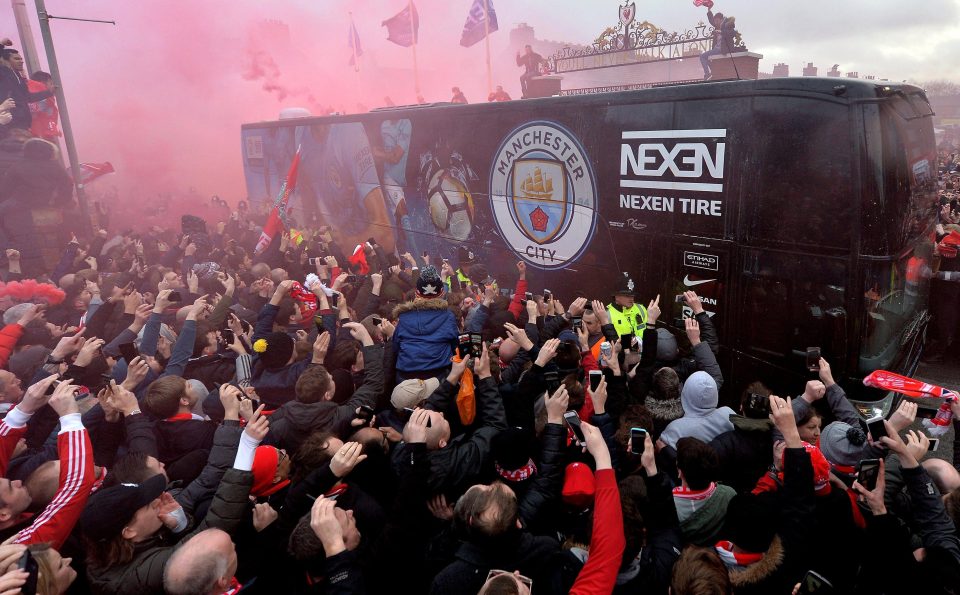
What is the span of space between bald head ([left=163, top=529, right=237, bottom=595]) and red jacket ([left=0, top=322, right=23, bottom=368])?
3893 millimetres

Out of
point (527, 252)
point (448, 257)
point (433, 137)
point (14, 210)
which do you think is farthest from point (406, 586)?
point (14, 210)

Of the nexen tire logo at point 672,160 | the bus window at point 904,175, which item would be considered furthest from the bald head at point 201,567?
the bus window at point 904,175

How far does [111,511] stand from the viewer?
90.1 inches

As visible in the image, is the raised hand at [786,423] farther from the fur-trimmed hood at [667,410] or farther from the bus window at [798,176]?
the bus window at [798,176]

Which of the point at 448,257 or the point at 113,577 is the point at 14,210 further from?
the point at 113,577

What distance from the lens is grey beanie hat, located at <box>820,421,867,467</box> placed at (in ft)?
9.80

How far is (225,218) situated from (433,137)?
13.0 metres

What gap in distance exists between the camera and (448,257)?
8828 mm

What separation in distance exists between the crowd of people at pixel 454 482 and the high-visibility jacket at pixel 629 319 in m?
0.91

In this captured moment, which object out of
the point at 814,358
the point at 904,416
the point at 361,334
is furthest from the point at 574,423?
the point at 814,358

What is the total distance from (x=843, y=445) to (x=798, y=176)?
8.09 feet

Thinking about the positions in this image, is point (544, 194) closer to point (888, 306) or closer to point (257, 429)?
point (888, 306)

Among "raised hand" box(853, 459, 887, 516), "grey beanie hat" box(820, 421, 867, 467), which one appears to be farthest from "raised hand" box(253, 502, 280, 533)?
"grey beanie hat" box(820, 421, 867, 467)

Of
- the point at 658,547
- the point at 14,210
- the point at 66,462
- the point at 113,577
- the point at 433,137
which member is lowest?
the point at 658,547
